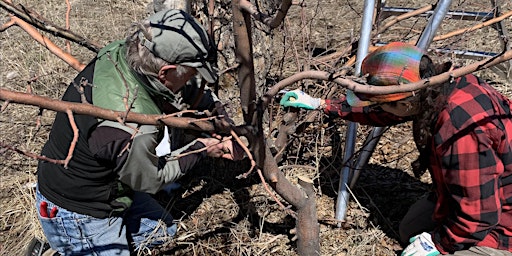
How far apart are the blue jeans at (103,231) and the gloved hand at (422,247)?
1241 millimetres

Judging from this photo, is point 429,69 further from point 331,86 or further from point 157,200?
point 157,200

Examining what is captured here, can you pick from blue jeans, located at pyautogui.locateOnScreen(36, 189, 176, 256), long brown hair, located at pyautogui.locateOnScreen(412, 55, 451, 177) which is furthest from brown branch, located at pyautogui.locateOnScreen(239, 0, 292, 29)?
blue jeans, located at pyautogui.locateOnScreen(36, 189, 176, 256)

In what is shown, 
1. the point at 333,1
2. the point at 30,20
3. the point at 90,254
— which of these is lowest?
the point at 90,254

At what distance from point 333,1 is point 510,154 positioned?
12.4 ft

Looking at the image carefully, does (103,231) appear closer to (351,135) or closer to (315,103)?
(315,103)

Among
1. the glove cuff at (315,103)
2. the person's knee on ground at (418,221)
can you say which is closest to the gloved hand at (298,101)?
the glove cuff at (315,103)

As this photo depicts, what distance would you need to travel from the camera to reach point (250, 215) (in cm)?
267

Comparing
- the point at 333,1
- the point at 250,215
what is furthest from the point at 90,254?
the point at 333,1

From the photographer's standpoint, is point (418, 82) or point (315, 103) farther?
point (315, 103)

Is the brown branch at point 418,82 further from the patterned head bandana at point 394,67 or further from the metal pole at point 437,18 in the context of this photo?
the metal pole at point 437,18

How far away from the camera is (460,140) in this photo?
174 cm

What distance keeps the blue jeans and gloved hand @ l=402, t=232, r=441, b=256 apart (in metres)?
1.24

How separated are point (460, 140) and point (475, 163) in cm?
10

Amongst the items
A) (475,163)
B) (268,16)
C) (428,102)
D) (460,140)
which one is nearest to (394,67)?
(428,102)
